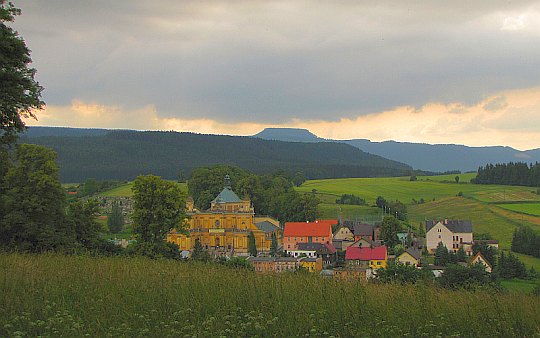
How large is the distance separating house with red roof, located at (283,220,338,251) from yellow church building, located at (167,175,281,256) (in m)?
3.43

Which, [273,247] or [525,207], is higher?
[525,207]

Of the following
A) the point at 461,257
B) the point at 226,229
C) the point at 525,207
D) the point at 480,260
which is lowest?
the point at 226,229

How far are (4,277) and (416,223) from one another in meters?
94.5

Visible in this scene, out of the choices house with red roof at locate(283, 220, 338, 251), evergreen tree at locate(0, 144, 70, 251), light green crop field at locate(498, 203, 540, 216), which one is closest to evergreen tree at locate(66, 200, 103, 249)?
evergreen tree at locate(0, 144, 70, 251)

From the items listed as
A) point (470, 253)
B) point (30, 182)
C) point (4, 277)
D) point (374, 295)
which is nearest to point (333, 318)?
point (374, 295)

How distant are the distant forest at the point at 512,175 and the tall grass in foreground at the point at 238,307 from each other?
5552 inches

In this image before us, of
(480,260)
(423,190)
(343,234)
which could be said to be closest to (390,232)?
(343,234)

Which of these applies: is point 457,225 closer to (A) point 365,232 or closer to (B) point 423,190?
(A) point 365,232

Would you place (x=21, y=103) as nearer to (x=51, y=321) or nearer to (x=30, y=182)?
(x=51, y=321)

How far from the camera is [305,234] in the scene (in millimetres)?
84188

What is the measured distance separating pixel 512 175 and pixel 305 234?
82.1 m

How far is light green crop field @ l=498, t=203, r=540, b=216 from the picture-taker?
3839 inches

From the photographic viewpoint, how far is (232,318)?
35.3 ft

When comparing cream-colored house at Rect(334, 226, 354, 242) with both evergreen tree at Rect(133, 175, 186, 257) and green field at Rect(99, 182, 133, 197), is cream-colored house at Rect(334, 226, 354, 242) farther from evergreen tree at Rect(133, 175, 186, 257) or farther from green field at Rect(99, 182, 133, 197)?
green field at Rect(99, 182, 133, 197)
